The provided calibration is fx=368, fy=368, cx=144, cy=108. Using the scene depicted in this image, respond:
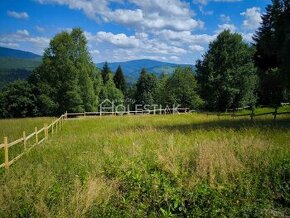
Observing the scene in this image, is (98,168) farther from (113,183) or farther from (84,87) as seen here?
(84,87)

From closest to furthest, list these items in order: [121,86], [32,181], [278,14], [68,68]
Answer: [32,181] < [278,14] < [68,68] < [121,86]

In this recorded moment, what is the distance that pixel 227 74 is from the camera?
191ft

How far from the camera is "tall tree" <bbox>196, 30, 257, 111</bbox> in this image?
5856 centimetres

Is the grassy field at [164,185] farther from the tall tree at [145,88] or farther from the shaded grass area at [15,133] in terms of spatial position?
the tall tree at [145,88]

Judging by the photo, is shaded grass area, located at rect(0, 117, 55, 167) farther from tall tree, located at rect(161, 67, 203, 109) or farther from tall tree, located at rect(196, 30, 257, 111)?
tall tree, located at rect(161, 67, 203, 109)

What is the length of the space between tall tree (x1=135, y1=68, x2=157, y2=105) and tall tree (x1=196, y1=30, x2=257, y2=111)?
4586cm

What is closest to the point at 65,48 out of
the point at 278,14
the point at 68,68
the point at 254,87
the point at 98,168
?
the point at 68,68

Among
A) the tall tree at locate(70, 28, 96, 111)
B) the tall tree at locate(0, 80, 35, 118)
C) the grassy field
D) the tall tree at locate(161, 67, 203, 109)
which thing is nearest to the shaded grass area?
→ the grassy field

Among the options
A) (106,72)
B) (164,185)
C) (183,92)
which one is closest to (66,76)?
(183,92)

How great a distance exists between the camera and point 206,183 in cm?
834

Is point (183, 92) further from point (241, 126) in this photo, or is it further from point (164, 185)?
point (164, 185)

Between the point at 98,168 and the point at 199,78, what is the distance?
53267mm

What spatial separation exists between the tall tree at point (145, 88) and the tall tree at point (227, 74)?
45.9 m

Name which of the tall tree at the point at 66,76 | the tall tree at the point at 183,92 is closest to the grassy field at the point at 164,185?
the tall tree at the point at 66,76
